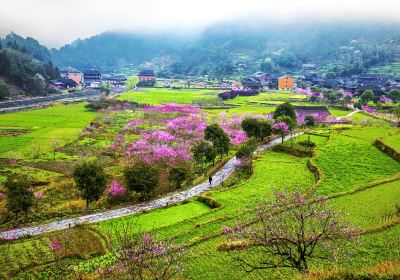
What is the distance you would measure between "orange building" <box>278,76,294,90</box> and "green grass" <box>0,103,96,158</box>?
65169mm

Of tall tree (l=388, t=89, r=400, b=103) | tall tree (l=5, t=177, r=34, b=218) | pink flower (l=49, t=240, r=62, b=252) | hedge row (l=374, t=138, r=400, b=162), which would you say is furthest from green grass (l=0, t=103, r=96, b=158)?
tall tree (l=388, t=89, r=400, b=103)

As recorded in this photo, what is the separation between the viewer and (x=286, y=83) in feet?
413

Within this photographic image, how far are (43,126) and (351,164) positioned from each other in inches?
1880

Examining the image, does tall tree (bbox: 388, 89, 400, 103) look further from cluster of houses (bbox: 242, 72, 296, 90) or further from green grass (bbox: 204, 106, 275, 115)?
cluster of houses (bbox: 242, 72, 296, 90)

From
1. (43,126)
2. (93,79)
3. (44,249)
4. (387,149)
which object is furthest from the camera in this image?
(93,79)

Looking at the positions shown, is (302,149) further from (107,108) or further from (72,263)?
(107,108)

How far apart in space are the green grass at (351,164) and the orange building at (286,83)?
81474 mm

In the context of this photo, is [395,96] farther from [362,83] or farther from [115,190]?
[115,190]

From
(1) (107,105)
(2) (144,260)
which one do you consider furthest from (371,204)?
(1) (107,105)

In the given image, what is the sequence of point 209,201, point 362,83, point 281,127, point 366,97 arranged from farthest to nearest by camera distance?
point 362,83 < point 366,97 < point 281,127 < point 209,201

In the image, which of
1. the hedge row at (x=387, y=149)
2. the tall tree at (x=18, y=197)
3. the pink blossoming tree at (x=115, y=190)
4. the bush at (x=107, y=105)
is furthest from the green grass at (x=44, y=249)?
the bush at (x=107, y=105)

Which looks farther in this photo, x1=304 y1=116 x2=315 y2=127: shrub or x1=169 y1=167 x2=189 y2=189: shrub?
x1=304 y1=116 x2=315 y2=127: shrub

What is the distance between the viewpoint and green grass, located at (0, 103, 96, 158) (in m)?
49.2

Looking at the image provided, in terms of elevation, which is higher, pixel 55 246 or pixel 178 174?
pixel 178 174
